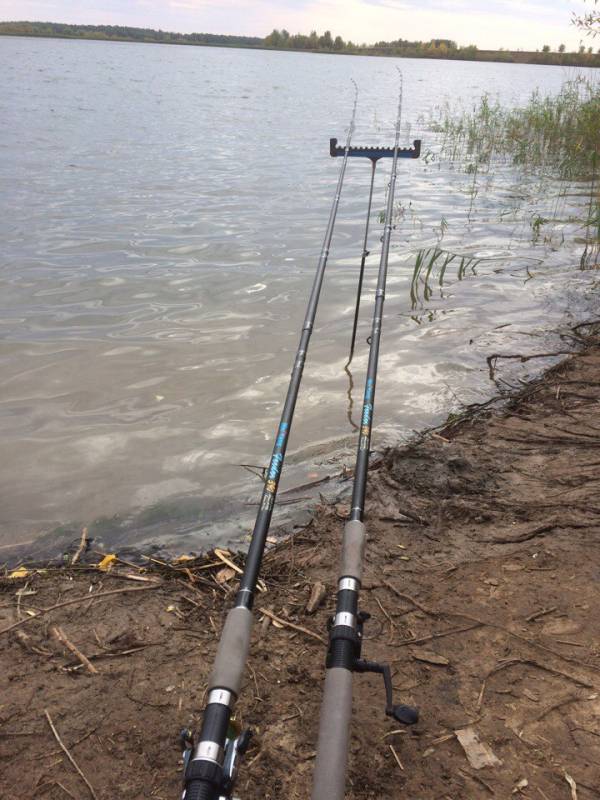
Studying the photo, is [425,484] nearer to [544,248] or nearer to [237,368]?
[237,368]

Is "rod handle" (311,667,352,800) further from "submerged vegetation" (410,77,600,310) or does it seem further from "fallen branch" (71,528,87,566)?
"submerged vegetation" (410,77,600,310)

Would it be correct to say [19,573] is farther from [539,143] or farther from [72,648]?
[539,143]

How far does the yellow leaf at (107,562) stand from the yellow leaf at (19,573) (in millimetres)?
321

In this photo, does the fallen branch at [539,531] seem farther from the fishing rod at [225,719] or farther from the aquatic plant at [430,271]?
the aquatic plant at [430,271]

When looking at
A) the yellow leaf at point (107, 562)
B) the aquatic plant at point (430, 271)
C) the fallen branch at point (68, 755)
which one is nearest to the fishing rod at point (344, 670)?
the fallen branch at point (68, 755)

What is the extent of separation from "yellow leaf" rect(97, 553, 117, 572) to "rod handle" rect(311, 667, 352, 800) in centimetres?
180

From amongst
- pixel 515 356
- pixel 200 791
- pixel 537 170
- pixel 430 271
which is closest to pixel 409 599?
pixel 200 791

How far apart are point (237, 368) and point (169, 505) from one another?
6.12 feet

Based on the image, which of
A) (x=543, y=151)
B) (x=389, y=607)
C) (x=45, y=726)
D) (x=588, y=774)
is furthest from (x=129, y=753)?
(x=543, y=151)

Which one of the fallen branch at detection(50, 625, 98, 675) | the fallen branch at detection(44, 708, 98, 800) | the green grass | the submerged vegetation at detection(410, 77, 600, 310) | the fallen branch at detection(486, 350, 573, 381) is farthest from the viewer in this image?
the green grass

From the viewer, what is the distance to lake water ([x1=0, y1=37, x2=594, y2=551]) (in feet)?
13.6

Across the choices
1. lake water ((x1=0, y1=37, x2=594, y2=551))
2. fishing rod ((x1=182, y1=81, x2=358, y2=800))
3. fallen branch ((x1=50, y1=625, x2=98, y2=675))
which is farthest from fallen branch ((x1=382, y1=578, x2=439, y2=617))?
fallen branch ((x1=50, y1=625, x2=98, y2=675))

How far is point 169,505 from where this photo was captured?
12.7 ft

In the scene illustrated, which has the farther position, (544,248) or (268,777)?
(544,248)
